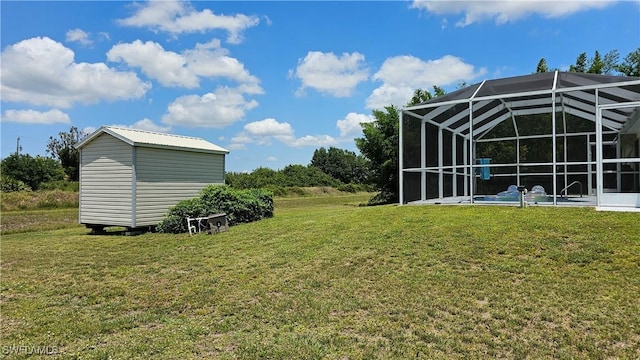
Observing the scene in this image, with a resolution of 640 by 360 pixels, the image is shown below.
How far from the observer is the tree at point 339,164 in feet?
209

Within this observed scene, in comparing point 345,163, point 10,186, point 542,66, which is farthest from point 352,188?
point 10,186

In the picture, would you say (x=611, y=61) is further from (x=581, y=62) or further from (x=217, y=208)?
(x=217, y=208)

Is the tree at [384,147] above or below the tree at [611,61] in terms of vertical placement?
below

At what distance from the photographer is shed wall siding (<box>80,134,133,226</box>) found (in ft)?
38.9

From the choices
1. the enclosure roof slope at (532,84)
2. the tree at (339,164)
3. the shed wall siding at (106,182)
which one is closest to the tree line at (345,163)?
the tree at (339,164)

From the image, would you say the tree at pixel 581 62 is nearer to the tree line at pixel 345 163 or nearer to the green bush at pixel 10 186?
the tree line at pixel 345 163

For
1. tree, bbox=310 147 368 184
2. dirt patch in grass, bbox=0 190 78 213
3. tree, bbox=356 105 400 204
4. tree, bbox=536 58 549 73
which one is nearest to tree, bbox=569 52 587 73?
tree, bbox=536 58 549 73

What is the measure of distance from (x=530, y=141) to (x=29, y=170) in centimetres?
4005

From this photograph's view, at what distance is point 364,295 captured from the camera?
5.04m

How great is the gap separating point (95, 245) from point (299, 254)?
19.6ft

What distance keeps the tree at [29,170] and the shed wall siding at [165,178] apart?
28.8 m

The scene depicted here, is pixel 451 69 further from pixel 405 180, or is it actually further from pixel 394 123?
pixel 405 180

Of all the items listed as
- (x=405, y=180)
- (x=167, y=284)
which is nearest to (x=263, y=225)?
(x=405, y=180)

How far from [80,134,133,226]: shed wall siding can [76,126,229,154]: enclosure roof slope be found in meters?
0.19
